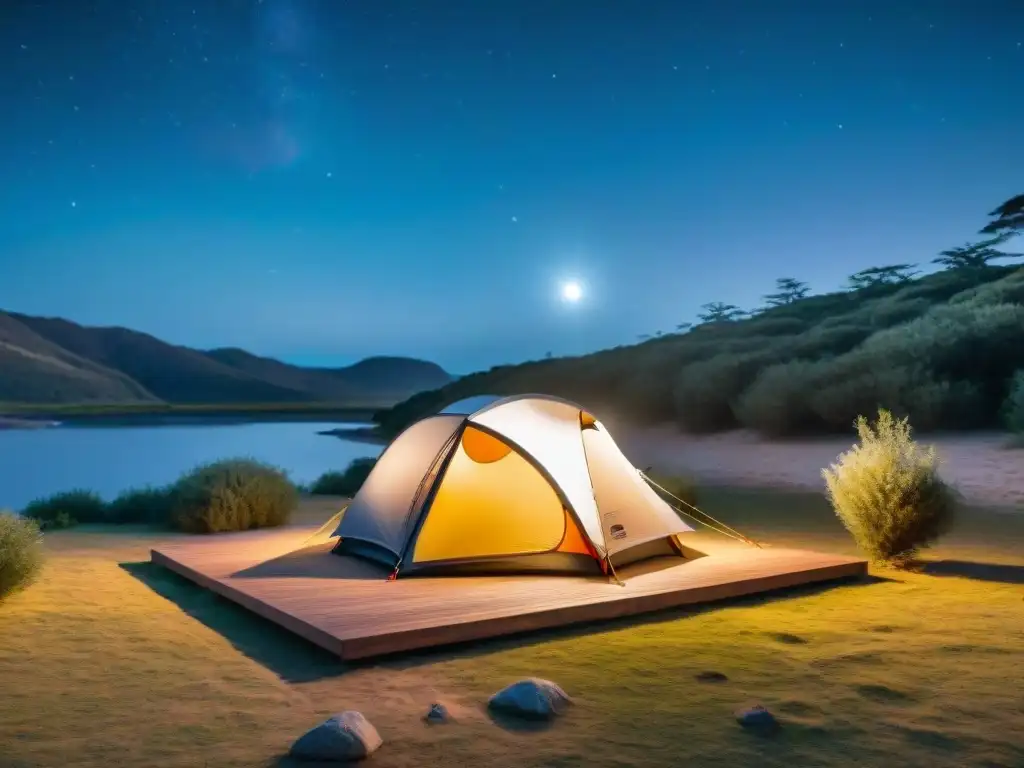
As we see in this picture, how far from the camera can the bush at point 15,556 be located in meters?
7.04

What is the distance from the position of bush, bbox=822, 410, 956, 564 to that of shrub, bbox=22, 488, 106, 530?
10.4 m

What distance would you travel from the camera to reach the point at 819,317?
1679 inches

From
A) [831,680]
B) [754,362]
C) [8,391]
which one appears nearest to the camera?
[831,680]

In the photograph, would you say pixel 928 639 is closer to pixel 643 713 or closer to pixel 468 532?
pixel 643 713

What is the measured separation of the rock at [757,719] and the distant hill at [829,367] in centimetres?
1979

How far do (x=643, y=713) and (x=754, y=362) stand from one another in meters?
28.2

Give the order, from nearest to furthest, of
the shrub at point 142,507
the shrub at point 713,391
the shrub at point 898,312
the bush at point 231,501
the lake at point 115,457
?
the bush at point 231,501 < the shrub at point 142,507 < the lake at point 115,457 < the shrub at point 713,391 < the shrub at point 898,312

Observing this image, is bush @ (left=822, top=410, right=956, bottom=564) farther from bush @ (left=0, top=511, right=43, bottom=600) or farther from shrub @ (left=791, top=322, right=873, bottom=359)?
shrub @ (left=791, top=322, right=873, bottom=359)

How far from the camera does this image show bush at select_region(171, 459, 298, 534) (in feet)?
37.1

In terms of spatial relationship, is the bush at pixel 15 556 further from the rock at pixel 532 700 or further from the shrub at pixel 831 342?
the shrub at pixel 831 342

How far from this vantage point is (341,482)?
687 inches

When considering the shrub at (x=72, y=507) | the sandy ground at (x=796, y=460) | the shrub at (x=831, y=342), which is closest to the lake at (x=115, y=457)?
the shrub at (x=72, y=507)

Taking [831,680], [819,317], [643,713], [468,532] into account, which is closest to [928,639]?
[831,680]

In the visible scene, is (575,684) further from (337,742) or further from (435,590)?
(435,590)
